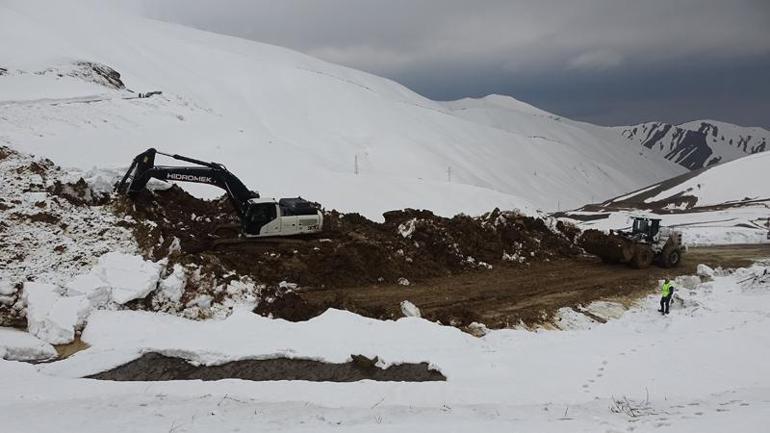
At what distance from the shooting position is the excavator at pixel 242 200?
15430 millimetres

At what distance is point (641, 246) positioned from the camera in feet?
65.5

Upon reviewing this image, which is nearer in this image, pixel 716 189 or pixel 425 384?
pixel 425 384

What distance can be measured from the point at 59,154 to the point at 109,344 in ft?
45.2

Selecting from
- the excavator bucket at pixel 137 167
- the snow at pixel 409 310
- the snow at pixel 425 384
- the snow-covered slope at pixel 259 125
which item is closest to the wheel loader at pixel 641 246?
the snow at pixel 425 384

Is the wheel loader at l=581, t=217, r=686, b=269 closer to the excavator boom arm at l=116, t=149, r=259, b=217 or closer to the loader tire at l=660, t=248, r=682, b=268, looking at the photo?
the loader tire at l=660, t=248, r=682, b=268

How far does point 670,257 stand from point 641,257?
5.06 ft

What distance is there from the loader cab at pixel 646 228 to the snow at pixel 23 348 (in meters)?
19.4

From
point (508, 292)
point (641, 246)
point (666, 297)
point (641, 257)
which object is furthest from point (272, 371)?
point (641, 246)

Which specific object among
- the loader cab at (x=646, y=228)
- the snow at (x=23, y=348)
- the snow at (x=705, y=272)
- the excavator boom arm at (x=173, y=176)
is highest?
the excavator boom arm at (x=173, y=176)

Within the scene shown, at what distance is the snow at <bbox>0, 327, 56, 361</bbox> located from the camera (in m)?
8.93

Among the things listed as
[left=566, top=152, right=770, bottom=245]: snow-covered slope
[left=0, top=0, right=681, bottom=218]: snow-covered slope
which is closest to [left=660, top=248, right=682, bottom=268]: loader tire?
[left=0, top=0, right=681, bottom=218]: snow-covered slope

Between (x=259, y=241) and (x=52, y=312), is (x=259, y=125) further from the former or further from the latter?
(x=52, y=312)

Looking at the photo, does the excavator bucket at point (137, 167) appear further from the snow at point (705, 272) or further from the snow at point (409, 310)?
the snow at point (705, 272)

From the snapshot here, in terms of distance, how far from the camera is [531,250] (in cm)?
1995
